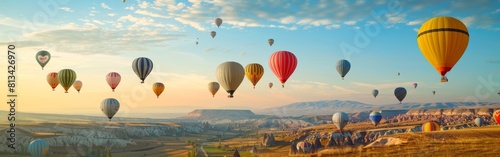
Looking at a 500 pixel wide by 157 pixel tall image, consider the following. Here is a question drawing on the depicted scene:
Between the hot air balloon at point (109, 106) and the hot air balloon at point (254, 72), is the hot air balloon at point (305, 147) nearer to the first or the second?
the hot air balloon at point (254, 72)

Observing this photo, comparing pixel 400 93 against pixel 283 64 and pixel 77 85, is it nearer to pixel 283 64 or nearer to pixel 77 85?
pixel 283 64

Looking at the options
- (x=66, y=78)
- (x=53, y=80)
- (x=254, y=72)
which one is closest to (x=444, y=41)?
(x=254, y=72)

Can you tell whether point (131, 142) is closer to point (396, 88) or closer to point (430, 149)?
point (396, 88)

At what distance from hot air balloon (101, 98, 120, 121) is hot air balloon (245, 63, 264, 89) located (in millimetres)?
29446

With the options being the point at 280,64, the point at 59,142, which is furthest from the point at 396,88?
the point at 59,142

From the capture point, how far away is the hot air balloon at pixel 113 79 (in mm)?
67438

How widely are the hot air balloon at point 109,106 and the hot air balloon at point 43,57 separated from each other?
12082 mm

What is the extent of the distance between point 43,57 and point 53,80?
21.4ft

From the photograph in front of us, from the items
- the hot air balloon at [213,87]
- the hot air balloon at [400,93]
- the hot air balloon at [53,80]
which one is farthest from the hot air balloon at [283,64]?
the hot air balloon at [53,80]

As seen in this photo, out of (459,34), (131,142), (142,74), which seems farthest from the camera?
(131,142)

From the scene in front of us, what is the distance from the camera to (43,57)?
63.6m

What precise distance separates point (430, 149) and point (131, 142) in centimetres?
13519

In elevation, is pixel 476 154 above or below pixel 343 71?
below

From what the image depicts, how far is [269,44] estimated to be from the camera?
79.2 m
